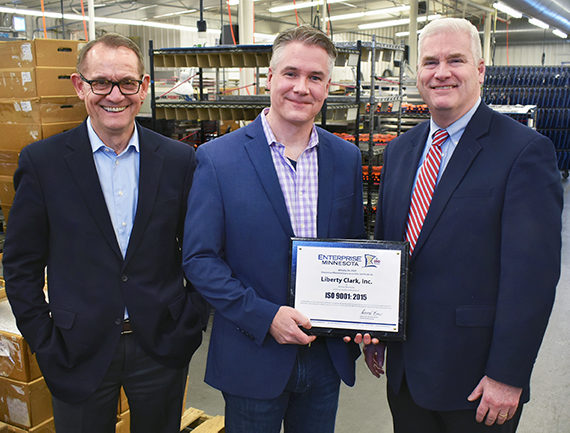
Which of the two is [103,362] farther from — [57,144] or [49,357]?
[57,144]

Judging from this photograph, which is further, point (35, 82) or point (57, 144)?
point (35, 82)

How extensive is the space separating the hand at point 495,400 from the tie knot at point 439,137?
0.72 meters

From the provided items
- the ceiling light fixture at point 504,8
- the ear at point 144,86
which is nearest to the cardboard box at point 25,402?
the ear at point 144,86

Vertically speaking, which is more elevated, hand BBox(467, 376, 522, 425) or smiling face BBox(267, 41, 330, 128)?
smiling face BBox(267, 41, 330, 128)

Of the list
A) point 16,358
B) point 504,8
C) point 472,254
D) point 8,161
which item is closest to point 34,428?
point 16,358

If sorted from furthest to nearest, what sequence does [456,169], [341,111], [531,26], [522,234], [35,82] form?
[531,26], [341,111], [35,82], [456,169], [522,234]

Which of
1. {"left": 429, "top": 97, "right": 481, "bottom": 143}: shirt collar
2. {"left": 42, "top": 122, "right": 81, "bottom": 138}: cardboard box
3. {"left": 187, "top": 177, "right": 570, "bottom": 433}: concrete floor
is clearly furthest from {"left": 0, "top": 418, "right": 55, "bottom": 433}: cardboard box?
{"left": 42, "top": 122, "right": 81, "bottom": 138}: cardboard box

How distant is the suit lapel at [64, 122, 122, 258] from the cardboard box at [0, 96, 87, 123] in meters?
3.27

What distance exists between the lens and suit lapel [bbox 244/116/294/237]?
63.3 inches

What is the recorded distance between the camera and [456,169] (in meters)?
1.57

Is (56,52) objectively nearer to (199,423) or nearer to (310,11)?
(199,423)

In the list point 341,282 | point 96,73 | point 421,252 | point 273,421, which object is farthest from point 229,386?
point 96,73

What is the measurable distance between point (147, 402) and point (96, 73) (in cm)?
108

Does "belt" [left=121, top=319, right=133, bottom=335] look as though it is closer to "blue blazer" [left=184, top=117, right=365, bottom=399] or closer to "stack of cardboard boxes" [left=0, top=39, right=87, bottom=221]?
"blue blazer" [left=184, top=117, right=365, bottom=399]
